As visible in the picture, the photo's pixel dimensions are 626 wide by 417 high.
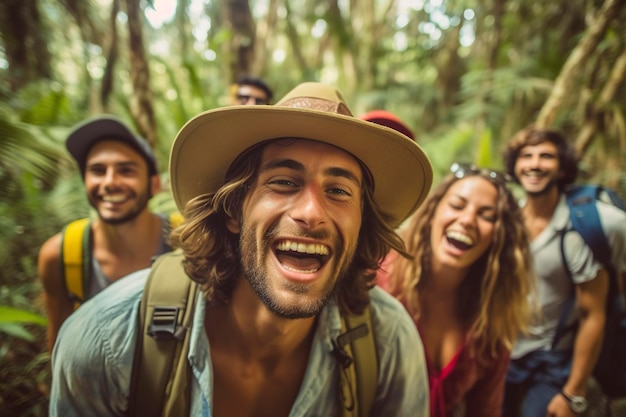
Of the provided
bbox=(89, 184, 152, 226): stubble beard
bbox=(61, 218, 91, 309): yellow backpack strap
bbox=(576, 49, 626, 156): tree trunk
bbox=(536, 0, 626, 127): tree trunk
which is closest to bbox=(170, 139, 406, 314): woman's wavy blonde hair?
bbox=(89, 184, 152, 226): stubble beard

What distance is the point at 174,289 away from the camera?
145 centimetres

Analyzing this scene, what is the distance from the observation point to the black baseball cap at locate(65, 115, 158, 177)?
240 centimetres

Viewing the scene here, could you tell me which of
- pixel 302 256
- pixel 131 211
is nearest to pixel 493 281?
pixel 302 256

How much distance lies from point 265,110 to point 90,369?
118cm

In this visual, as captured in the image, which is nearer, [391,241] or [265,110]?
[265,110]

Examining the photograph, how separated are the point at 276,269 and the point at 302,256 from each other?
4.7 inches

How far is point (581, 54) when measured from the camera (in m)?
4.15

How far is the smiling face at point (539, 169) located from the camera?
2.85 meters

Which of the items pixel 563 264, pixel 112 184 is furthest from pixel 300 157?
pixel 563 264

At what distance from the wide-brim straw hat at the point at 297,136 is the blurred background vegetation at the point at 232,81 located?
1330 mm

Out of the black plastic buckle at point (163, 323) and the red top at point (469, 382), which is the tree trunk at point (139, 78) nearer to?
the black plastic buckle at point (163, 323)

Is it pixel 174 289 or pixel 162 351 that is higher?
pixel 174 289

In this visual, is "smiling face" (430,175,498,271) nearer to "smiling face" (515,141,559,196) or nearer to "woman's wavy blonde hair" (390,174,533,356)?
"woman's wavy blonde hair" (390,174,533,356)

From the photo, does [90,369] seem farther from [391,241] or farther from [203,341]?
[391,241]
